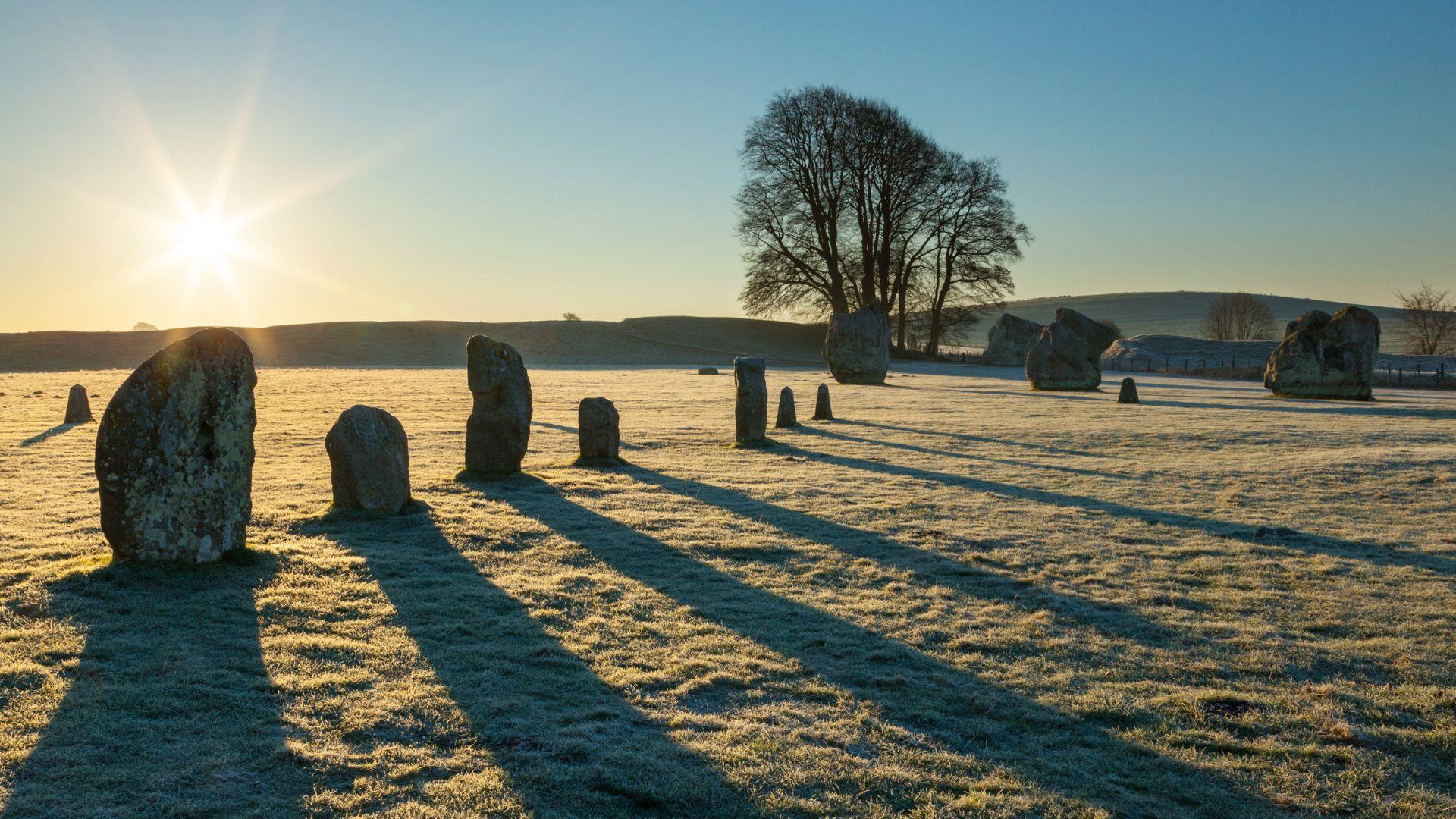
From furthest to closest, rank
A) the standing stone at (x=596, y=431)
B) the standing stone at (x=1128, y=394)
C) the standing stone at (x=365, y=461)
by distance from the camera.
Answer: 1. the standing stone at (x=1128, y=394)
2. the standing stone at (x=596, y=431)
3. the standing stone at (x=365, y=461)

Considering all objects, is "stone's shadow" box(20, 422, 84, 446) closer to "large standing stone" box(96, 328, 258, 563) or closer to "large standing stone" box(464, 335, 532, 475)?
"large standing stone" box(464, 335, 532, 475)

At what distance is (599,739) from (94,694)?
2785 mm

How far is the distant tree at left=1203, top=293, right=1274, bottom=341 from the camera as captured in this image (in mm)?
73938

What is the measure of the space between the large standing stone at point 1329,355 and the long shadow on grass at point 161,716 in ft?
89.2

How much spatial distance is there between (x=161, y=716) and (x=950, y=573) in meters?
5.78

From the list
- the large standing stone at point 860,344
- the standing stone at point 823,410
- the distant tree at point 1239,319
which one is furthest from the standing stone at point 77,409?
the distant tree at point 1239,319

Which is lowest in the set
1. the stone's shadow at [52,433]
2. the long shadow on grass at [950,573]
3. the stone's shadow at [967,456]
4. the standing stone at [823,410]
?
the long shadow on grass at [950,573]

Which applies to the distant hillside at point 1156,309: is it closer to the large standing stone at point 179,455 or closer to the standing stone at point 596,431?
the standing stone at point 596,431

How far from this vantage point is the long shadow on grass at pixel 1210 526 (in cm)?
841

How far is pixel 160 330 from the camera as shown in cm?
5916

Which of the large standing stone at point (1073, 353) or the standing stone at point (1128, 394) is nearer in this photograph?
the standing stone at point (1128, 394)

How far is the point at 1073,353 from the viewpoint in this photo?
96.8 feet

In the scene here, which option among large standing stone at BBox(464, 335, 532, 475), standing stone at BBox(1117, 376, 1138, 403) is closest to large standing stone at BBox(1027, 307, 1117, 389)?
standing stone at BBox(1117, 376, 1138, 403)

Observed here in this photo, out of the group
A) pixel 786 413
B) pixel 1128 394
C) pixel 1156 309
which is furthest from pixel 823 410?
pixel 1156 309
